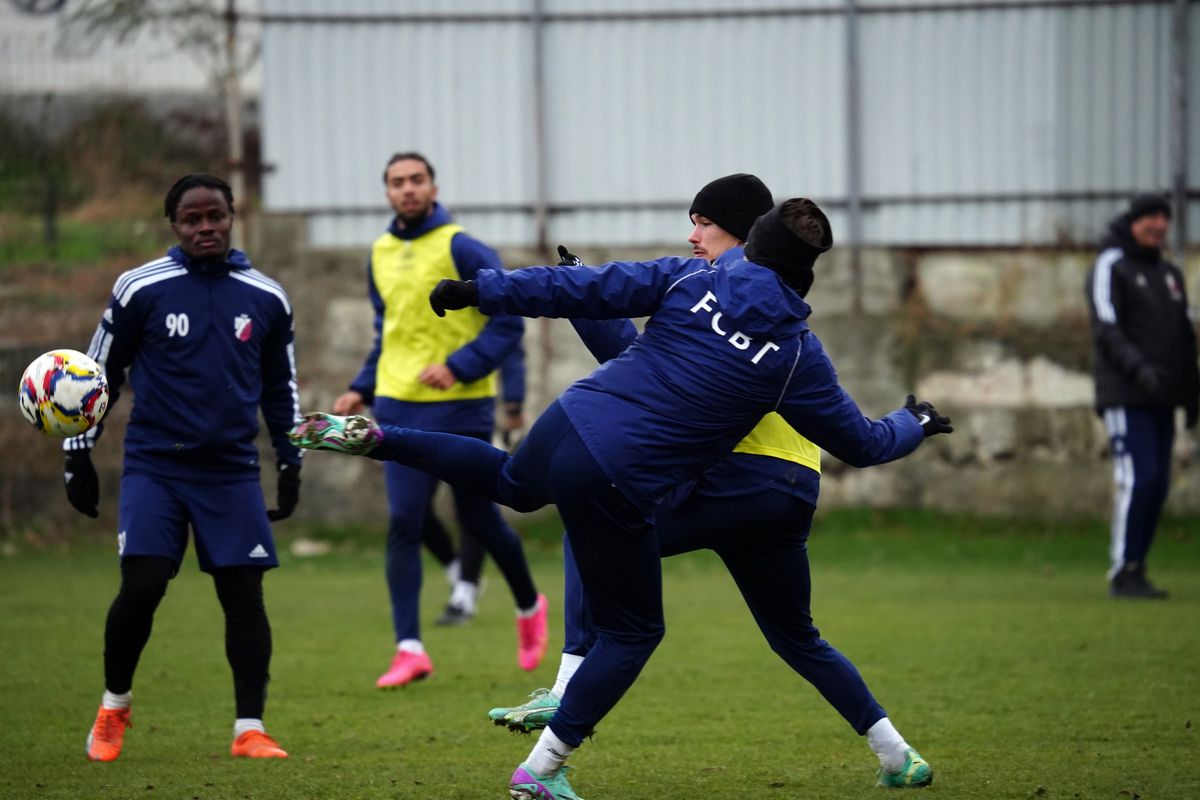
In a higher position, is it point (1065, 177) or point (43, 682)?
point (1065, 177)

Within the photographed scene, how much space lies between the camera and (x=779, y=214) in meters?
5.04

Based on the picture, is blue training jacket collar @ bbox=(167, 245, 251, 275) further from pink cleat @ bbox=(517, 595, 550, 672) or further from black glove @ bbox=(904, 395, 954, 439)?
pink cleat @ bbox=(517, 595, 550, 672)

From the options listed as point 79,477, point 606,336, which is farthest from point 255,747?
point 606,336

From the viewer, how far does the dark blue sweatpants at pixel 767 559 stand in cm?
533

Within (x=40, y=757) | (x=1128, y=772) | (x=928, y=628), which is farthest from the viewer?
(x=928, y=628)

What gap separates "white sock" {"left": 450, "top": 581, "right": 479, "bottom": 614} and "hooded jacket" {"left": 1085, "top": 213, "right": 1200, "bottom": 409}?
4336 mm

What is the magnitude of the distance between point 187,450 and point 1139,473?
6856 mm

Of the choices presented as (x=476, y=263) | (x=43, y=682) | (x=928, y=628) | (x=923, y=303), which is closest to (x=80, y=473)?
(x=43, y=682)

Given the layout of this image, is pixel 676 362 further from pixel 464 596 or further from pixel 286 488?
pixel 464 596

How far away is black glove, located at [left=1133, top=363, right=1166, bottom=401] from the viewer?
10.5 m

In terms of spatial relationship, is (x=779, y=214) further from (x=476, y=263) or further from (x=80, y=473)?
(x=476, y=263)

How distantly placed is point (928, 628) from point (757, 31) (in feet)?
21.8

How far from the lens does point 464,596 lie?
10.3 meters

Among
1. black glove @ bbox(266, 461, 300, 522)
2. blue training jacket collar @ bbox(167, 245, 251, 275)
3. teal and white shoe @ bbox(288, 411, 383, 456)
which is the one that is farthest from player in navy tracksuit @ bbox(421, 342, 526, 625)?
teal and white shoe @ bbox(288, 411, 383, 456)
